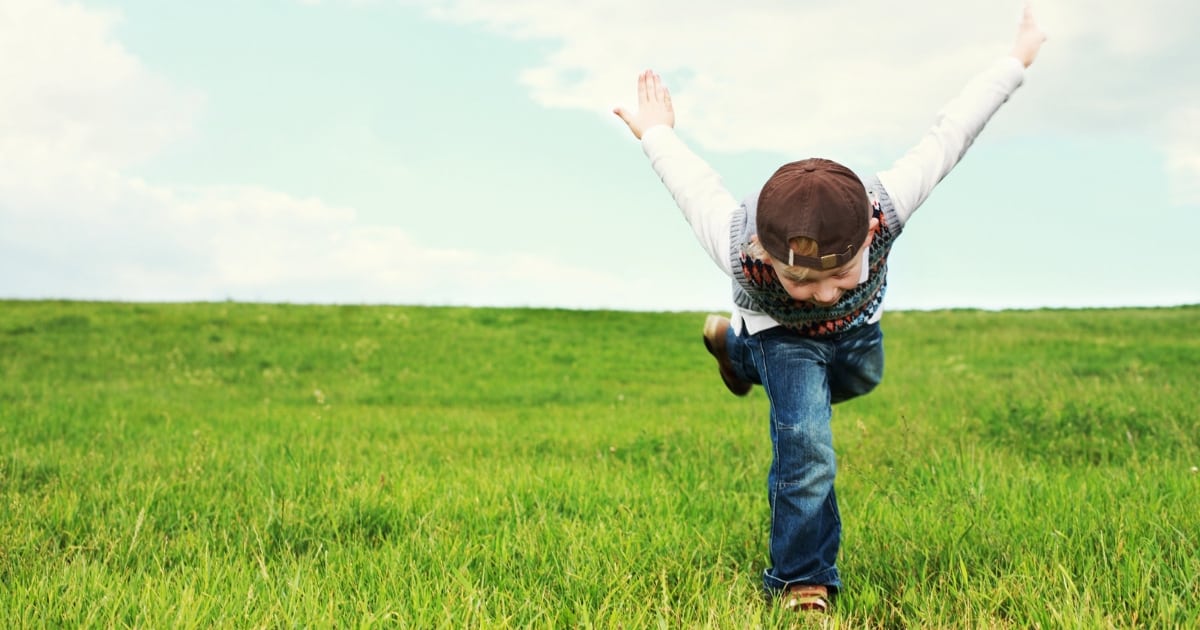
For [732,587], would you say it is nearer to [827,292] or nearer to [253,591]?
[827,292]

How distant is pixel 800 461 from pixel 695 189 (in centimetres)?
111

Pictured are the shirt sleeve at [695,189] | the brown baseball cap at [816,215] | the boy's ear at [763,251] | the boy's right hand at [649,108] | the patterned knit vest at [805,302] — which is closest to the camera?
the brown baseball cap at [816,215]

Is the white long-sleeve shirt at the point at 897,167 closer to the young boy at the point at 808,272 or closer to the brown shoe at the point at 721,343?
the young boy at the point at 808,272

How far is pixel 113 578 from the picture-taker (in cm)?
342

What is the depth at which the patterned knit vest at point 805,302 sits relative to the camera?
320cm

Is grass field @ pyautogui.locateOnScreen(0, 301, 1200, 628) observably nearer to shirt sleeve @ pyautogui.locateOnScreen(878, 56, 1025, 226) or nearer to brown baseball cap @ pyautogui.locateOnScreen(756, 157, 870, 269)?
brown baseball cap @ pyautogui.locateOnScreen(756, 157, 870, 269)

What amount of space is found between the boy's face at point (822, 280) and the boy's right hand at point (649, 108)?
101 cm

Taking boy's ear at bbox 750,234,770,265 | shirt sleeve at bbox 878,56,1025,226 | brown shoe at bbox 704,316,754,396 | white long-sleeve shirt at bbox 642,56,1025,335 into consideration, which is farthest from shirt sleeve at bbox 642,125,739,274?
brown shoe at bbox 704,316,754,396

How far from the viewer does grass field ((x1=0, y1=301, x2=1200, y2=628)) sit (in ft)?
9.98

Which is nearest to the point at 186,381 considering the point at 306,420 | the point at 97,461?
the point at 306,420

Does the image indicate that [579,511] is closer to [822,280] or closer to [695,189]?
[695,189]

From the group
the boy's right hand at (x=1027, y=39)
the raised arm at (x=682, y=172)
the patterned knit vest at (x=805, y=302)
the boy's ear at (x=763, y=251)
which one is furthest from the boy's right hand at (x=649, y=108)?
the boy's right hand at (x=1027, y=39)

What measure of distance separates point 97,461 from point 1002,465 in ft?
19.5

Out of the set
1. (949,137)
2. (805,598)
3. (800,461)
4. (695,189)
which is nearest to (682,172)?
(695,189)
